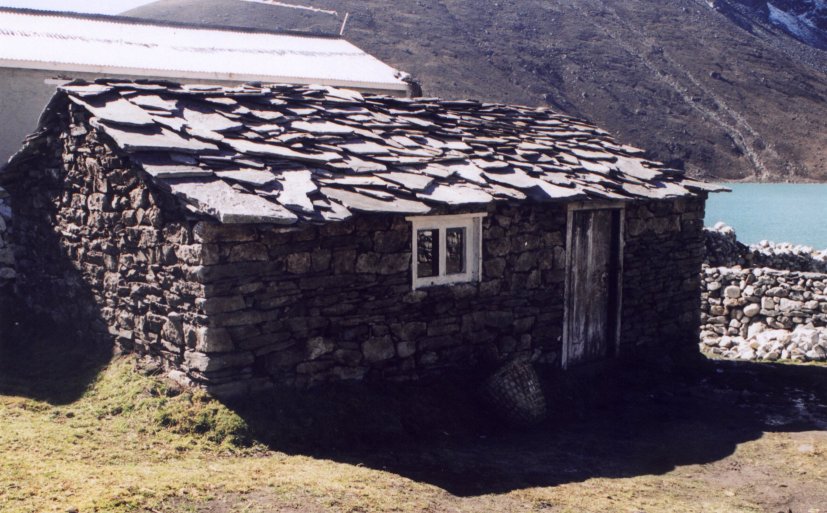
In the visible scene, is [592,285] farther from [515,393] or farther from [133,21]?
[133,21]

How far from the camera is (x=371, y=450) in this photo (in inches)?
281

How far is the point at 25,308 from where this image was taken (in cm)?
972

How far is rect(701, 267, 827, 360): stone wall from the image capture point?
12688mm

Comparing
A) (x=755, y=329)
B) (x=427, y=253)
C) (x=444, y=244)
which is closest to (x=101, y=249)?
(x=427, y=253)

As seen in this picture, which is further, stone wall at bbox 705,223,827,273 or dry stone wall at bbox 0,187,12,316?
stone wall at bbox 705,223,827,273

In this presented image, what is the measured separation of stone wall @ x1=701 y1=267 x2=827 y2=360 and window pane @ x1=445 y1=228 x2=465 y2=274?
6.17m

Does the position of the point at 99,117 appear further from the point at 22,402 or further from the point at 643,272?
the point at 643,272

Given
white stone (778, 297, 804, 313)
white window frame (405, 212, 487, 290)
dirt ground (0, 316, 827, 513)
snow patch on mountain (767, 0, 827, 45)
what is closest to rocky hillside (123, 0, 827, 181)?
snow patch on mountain (767, 0, 827, 45)

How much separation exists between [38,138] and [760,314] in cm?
1109

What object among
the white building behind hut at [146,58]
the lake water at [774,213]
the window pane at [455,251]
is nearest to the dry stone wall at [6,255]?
the white building behind hut at [146,58]

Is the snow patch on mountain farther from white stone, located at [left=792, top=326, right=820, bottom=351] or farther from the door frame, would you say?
the door frame

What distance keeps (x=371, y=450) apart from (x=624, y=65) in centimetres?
5093

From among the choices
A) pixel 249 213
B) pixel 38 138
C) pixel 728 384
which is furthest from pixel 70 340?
pixel 728 384

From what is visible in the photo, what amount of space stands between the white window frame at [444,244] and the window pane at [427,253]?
0.05 meters
